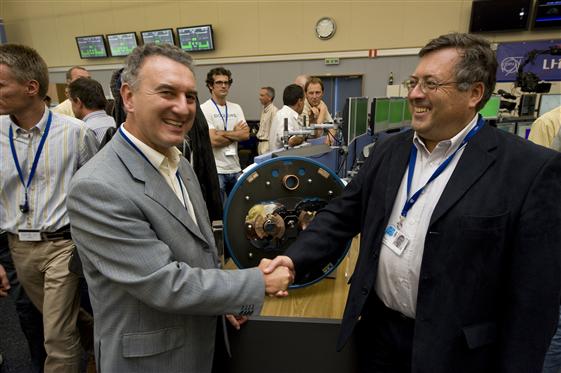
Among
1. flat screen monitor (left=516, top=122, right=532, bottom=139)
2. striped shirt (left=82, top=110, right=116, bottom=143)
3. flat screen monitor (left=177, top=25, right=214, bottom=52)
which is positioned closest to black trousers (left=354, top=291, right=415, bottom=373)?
striped shirt (left=82, top=110, right=116, bottom=143)

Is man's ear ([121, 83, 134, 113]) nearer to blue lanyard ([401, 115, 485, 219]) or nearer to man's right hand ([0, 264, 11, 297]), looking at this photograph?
blue lanyard ([401, 115, 485, 219])

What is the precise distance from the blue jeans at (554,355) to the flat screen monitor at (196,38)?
7314 mm

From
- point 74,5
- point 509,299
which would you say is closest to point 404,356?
point 509,299

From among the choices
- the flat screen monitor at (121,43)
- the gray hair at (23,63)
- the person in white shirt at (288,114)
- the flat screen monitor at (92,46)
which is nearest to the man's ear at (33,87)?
the gray hair at (23,63)

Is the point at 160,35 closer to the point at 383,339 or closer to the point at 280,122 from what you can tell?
the point at 280,122

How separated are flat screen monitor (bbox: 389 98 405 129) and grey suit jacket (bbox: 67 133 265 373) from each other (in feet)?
8.33

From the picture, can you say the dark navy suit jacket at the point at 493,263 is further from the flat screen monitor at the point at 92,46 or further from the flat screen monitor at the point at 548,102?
the flat screen monitor at the point at 92,46

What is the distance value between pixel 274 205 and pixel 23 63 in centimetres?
128

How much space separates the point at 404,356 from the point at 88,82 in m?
2.67

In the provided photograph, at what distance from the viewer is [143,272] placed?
0.88m

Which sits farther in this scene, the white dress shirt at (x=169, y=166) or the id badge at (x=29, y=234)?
the id badge at (x=29, y=234)

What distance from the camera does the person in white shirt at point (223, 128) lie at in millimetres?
3244

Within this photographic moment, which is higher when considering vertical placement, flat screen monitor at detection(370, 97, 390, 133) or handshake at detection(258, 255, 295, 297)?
flat screen monitor at detection(370, 97, 390, 133)

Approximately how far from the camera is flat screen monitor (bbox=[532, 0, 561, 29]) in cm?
562
